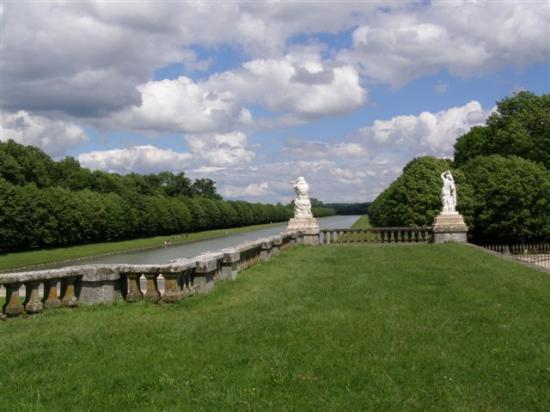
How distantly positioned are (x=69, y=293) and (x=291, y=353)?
4.88 metres

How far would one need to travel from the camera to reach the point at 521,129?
190ft

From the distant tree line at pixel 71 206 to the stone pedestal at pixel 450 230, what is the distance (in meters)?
44.8

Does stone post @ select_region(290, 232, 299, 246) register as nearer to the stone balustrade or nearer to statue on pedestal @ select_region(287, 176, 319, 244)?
statue on pedestal @ select_region(287, 176, 319, 244)

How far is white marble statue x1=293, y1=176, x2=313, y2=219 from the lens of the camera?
3122 cm

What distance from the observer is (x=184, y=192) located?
148 metres

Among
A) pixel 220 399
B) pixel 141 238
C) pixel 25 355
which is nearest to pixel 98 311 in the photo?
pixel 25 355

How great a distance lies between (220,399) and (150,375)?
3.35ft

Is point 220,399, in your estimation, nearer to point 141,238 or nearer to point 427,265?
point 427,265

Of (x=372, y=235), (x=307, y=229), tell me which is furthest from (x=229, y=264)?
(x=372, y=235)

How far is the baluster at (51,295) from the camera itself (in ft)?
32.2

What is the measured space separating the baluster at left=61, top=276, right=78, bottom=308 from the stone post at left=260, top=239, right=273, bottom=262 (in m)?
9.35

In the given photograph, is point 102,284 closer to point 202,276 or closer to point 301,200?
point 202,276

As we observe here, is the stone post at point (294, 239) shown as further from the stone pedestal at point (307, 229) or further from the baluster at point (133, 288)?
the baluster at point (133, 288)

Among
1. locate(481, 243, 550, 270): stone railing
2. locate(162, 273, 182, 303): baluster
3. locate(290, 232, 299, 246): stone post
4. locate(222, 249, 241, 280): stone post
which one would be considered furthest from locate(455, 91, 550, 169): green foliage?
locate(162, 273, 182, 303): baluster
